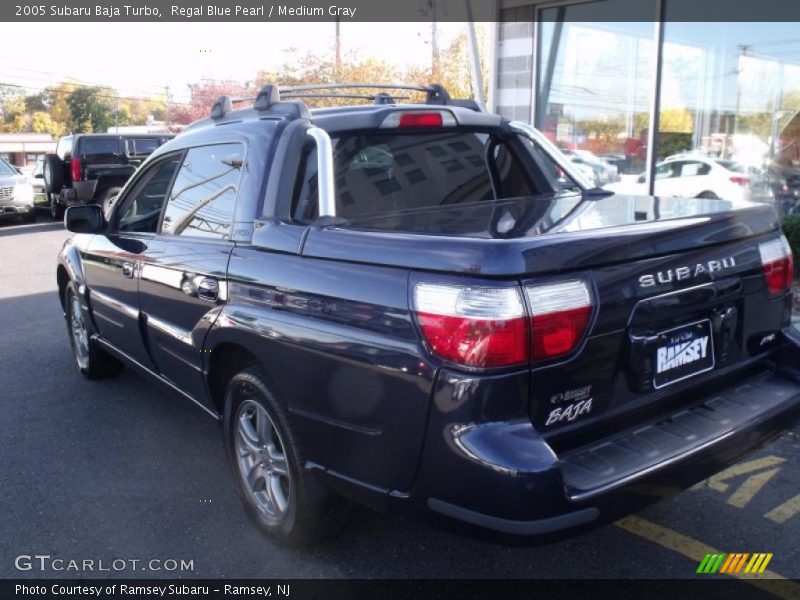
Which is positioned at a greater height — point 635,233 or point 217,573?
point 635,233

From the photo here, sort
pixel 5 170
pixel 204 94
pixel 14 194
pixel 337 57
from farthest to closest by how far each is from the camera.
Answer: pixel 204 94, pixel 337 57, pixel 5 170, pixel 14 194

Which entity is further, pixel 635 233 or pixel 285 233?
pixel 285 233

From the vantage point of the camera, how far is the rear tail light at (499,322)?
2.38m

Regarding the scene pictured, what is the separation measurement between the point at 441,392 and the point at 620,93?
29.0 ft

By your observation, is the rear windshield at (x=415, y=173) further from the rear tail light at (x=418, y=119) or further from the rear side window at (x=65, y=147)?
the rear side window at (x=65, y=147)

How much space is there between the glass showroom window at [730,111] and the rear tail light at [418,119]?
660 cm

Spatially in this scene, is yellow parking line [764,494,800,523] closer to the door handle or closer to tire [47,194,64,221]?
the door handle

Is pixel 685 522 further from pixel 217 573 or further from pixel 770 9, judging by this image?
pixel 770 9

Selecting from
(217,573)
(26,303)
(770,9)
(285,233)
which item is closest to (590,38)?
(770,9)

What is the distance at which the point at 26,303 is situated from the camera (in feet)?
29.2

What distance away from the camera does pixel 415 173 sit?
13.0ft

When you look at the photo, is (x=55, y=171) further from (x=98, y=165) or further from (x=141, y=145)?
(x=141, y=145)

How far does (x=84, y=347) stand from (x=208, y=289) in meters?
2.77

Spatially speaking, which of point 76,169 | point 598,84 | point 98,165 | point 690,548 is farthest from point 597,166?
point 76,169
